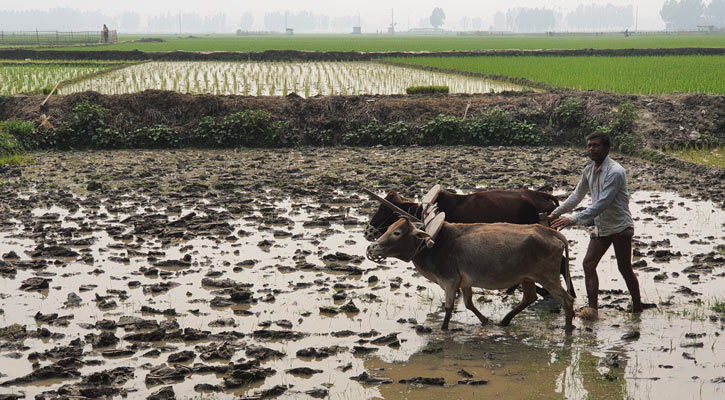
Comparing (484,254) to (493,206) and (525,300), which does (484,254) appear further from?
(493,206)

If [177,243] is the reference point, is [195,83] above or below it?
above

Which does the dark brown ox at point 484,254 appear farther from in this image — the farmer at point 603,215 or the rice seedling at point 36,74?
the rice seedling at point 36,74

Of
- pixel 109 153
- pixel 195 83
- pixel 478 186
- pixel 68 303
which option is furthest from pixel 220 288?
pixel 195 83

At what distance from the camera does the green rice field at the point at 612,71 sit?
22.4 metres

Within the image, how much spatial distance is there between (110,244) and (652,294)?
681cm

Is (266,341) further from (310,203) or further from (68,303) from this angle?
(310,203)

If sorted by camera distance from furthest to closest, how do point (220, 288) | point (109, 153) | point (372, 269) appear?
point (109, 153) → point (372, 269) → point (220, 288)

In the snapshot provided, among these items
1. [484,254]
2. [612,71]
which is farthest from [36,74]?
[484,254]

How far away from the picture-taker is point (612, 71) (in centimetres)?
2806

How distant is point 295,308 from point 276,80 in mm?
21803

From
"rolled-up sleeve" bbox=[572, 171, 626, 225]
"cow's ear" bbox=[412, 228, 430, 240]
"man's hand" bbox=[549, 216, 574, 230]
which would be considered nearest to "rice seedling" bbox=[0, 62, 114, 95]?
"cow's ear" bbox=[412, 228, 430, 240]

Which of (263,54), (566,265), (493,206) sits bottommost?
(566,265)

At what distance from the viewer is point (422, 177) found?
547 inches

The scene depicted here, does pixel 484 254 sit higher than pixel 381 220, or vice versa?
pixel 381 220
